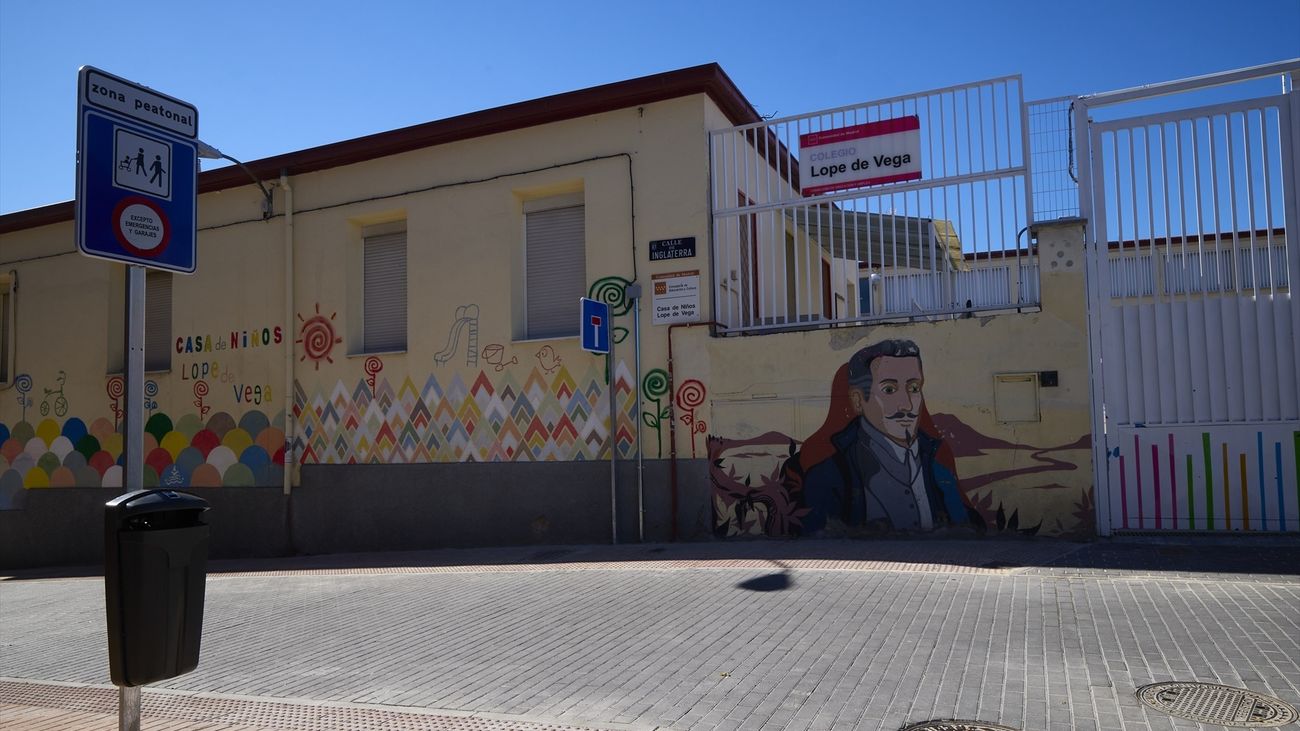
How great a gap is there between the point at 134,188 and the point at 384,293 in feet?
32.5

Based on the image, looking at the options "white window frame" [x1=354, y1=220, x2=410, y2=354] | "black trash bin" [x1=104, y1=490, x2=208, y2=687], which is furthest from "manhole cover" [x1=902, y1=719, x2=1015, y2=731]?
"white window frame" [x1=354, y1=220, x2=410, y2=354]

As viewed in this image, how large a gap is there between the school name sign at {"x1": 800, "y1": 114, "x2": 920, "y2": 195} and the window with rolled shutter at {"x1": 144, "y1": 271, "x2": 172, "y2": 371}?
11.0 m

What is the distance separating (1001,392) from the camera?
1009cm

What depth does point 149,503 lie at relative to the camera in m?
3.75

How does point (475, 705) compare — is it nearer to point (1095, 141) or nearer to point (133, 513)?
point (133, 513)

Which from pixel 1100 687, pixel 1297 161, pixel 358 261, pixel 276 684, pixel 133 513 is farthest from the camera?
pixel 358 261

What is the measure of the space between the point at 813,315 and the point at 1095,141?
343 cm

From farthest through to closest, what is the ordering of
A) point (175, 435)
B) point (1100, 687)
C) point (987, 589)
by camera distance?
point (175, 435) → point (987, 589) → point (1100, 687)

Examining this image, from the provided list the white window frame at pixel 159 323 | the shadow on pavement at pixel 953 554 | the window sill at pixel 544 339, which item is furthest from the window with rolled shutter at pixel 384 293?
the white window frame at pixel 159 323

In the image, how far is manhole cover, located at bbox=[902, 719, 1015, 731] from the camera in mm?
4520

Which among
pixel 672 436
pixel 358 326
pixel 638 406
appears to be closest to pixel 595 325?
pixel 638 406

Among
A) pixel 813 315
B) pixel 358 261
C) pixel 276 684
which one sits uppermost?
pixel 358 261

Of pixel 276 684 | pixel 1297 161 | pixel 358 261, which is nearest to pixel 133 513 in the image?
pixel 276 684

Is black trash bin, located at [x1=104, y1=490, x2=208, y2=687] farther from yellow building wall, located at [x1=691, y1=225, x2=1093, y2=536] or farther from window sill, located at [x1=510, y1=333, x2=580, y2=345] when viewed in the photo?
window sill, located at [x1=510, y1=333, x2=580, y2=345]
